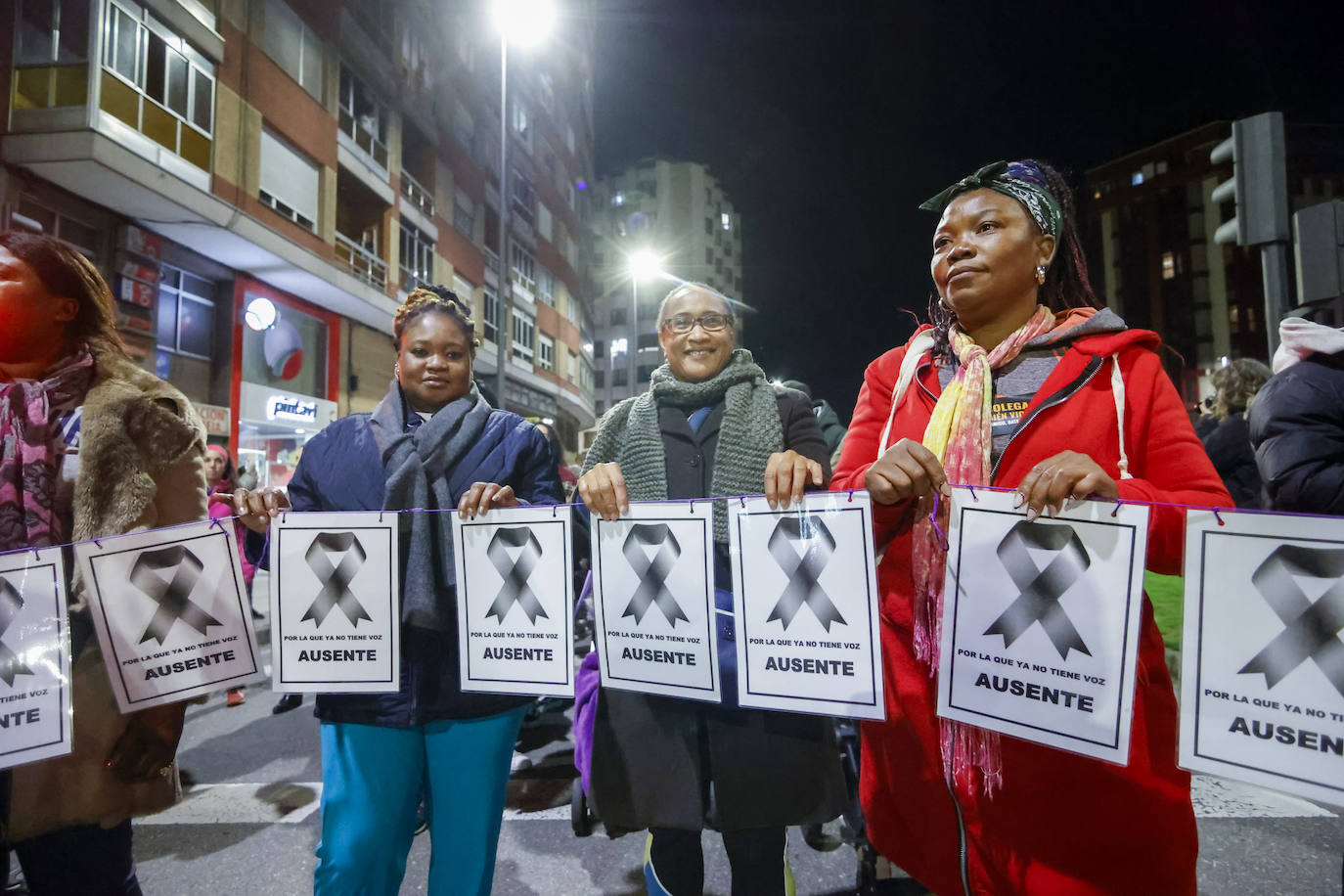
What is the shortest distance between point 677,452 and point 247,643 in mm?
1370

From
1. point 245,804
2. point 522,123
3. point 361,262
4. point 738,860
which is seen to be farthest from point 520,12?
point 522,123

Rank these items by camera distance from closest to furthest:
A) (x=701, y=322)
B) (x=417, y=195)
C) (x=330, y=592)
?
(x=330, y=592), (x=701, y=322), (x=417, y=195)

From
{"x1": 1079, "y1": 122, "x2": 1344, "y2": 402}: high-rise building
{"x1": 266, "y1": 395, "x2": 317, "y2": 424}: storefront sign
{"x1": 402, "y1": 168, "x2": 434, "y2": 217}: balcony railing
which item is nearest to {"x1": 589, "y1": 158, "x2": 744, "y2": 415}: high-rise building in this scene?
{"x1": 1079, "y1": 122, "x2": 1344, "y2": 402}: high-rise building

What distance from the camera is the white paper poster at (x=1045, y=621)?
1.33m

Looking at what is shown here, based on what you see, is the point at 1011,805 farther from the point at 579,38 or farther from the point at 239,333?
the point at 579,38

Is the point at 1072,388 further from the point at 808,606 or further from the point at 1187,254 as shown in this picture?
the point at 1187,254

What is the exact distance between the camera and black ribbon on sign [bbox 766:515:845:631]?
1.67 meters

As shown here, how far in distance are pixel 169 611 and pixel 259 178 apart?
15.0 m

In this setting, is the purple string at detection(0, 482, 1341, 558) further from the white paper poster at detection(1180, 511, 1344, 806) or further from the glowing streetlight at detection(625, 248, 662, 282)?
the glowing streetlight at detection(625, 248, 662, 282)

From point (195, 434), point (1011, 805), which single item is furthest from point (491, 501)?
point (1011, 805)

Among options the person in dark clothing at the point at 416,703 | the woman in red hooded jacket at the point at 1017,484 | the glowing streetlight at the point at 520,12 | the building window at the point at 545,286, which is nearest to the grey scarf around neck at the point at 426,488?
the person in dark clothing at the point at 416,703

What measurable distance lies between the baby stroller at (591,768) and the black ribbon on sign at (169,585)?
107cm

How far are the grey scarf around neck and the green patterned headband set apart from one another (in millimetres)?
1566

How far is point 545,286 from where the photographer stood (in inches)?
1353
